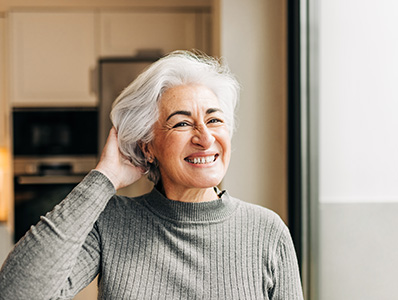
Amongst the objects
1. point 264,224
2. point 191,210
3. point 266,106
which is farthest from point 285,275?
point 266,106

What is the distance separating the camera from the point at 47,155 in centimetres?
323

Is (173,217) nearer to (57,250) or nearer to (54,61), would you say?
(57,250)

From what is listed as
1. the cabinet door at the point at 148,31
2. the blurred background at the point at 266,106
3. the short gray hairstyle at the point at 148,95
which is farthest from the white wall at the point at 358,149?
the cabinet door at the point at 148,31

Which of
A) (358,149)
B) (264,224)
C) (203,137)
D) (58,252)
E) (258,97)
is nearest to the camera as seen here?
(58,252)

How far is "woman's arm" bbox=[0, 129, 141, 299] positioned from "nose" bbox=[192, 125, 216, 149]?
244 mm

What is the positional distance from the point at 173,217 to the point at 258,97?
1140 mm

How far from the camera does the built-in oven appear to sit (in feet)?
10.5

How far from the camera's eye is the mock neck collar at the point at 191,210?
4.18 feet

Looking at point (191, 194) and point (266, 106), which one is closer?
point (191, 194)

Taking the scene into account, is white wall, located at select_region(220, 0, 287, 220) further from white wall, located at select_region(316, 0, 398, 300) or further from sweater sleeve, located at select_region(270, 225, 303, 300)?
sweater sleeve, located at select_region(270, 225, 303, 300)

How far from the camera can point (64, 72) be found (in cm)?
329

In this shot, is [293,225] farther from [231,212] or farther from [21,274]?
[21,274]

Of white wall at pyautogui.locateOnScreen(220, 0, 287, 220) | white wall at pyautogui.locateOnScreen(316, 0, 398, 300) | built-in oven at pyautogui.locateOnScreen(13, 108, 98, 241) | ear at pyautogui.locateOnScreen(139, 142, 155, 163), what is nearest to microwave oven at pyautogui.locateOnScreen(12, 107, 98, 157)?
built-in oven at pyautogui.locateOnScreen(13, 108, 98, 241)

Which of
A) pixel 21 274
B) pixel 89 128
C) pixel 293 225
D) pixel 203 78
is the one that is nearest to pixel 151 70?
pixel 203 78
